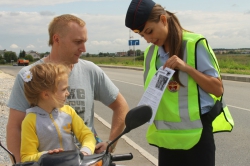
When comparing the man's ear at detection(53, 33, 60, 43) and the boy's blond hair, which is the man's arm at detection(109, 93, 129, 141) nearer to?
the man's ear at detection(53, 33, 60, 43)

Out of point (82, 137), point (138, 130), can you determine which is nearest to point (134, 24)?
point (82, 137)

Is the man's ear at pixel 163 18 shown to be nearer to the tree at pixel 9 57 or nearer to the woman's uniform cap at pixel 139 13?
the woman's uniform cap at pixel 139 13

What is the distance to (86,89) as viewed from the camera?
2.75 m

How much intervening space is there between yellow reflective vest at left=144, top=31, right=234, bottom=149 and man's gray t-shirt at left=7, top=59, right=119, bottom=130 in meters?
0.34

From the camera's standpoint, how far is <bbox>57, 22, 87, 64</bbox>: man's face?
2666 millimetres

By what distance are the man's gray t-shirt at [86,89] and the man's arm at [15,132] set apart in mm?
88

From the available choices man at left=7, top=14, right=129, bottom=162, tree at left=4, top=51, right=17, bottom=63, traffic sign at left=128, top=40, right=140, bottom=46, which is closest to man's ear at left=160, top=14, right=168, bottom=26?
man at left=7, top=14, right=129, bottom=162

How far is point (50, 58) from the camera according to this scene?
2.79m

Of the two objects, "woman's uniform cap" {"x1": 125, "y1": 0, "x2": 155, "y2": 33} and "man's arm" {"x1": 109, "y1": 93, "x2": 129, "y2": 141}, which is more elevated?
"woman's uniform cap" {"x1": 125, "y1": 0, "x2": 155, "y2": 33}

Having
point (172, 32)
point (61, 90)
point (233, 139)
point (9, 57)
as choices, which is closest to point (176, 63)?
point (172, 32)

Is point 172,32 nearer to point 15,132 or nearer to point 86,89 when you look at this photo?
point 86,89

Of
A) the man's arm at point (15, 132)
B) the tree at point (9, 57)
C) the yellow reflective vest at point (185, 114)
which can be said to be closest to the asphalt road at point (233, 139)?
the yellow reflective vest at point (185, 114)

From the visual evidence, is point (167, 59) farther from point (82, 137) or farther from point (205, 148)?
point (82, 137)

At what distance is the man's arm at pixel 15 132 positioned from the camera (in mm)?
2420
